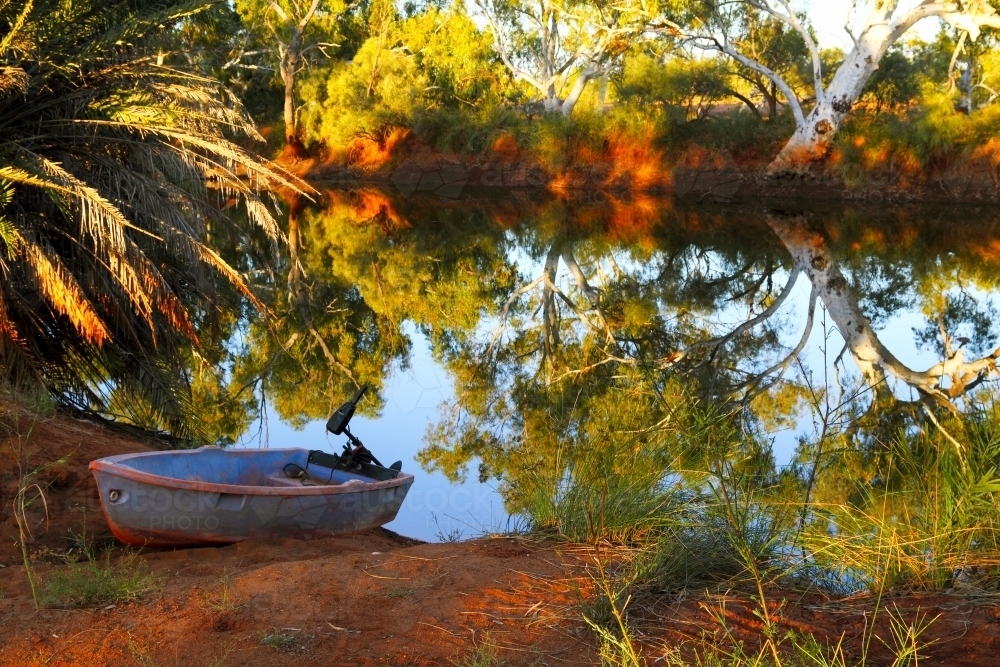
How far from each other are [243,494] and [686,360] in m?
6.90

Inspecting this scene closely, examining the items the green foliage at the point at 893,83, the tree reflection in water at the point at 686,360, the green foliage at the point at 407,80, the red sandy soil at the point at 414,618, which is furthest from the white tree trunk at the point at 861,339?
the green foliage at the point at 407,80

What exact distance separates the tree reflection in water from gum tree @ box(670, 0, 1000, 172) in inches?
115

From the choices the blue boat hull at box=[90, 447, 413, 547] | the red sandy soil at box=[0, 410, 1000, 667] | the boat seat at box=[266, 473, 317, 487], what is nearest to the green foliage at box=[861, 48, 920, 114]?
the boat seat at box=[266, 473, 317, 487]

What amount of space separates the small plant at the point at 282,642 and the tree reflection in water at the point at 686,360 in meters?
1.67

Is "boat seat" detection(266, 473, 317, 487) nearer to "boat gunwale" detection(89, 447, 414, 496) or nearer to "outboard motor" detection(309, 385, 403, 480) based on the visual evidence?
"outboard motor" detection(309, 385, 403, 480)

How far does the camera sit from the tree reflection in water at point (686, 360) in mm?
5754

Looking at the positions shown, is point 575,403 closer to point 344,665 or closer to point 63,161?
point 63,161

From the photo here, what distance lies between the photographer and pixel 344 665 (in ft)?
13.5

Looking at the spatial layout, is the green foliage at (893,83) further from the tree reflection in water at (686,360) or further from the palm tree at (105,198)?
the palm tree at (105,198)

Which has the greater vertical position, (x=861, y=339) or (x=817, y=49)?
(x=817, y=49)

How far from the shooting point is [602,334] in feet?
47.2

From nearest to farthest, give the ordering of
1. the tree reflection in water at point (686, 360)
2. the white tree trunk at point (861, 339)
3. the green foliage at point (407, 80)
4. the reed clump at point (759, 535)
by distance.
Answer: the reed clump at point (759, 535) < the tree reflection in water at point (686, 360) < the white tree trunk at point (861, 339) < the green foliage at point (407, 80)

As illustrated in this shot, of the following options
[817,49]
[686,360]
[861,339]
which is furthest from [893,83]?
[686,360]

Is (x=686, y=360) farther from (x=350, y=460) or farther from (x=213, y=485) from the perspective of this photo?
(x=213, y=485)
